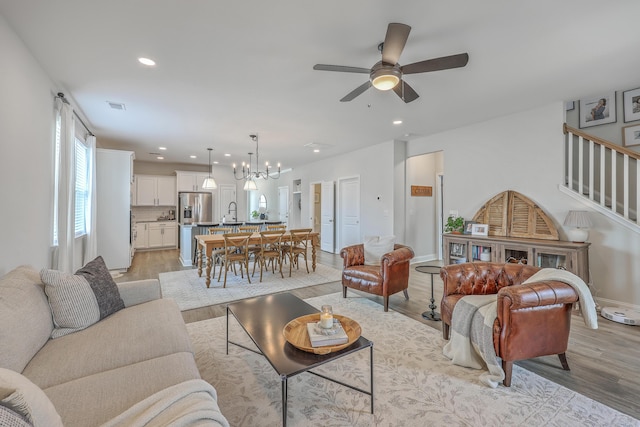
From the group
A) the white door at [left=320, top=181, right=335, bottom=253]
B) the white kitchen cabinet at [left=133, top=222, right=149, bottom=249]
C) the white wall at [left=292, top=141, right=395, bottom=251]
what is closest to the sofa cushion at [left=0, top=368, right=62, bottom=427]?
the white wall at [left=292, top=141, right=395, bottom=251]

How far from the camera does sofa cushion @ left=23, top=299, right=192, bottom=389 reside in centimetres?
136

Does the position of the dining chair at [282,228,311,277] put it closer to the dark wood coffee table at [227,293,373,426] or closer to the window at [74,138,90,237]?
the dark wood coffee table at [227,293,373,426]

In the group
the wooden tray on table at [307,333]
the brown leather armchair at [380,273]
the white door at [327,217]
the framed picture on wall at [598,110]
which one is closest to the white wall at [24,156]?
the wooden tray on table at [307,333]

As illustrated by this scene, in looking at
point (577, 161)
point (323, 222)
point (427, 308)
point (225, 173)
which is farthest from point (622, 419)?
point (225, 173)

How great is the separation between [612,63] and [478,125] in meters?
1.92

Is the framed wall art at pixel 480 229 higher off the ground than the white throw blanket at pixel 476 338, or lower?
higher

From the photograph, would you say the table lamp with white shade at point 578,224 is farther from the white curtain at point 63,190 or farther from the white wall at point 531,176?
the white curtain at point 63,190

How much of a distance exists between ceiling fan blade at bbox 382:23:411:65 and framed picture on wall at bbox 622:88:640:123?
3.61m

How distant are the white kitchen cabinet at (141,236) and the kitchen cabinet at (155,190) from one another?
2.06ft

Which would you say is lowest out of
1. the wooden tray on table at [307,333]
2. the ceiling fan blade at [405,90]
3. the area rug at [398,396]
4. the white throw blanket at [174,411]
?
the area rug at [398,396]

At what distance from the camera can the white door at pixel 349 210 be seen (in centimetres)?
682

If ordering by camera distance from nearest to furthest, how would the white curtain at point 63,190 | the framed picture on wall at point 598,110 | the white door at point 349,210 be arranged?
the white curtain at point 63,190
the framed picture on wall at point 598,110
the white door at point 349,210

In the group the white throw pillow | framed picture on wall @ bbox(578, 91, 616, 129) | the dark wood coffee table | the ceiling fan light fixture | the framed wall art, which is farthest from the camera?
the framed wall art

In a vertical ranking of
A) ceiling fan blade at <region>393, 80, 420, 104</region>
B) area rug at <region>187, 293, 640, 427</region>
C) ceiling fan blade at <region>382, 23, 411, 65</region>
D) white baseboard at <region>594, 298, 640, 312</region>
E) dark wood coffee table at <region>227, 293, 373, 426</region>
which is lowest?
area rug at <region>187, 293, 640, 427</region>
